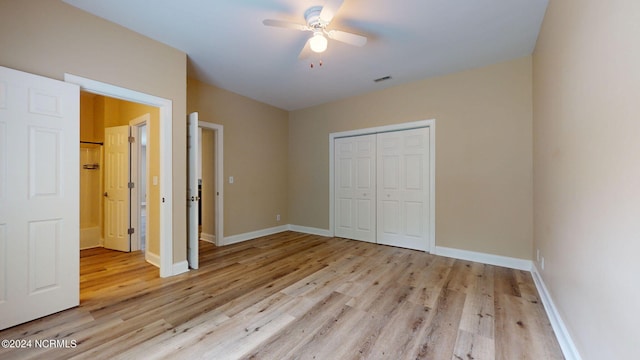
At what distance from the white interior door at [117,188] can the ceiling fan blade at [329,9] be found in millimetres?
3661

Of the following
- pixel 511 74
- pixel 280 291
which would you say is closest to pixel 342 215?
pixel 280 291

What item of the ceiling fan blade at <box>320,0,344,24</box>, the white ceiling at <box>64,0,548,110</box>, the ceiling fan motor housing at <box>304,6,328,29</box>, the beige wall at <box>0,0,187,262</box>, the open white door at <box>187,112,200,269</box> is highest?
the white ceiling at <box>64,0,548,110</box>

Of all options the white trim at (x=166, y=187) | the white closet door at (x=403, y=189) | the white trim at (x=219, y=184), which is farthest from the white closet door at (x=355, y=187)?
the white trim at (x=166, y=187)

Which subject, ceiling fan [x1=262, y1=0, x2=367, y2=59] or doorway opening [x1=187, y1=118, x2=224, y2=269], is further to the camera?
doorway opening [x1=187, y1=118, x2=224, y2=269]

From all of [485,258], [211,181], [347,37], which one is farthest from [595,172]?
[211,181]

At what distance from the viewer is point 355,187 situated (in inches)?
183

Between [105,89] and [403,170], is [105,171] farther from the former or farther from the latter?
[403,170]

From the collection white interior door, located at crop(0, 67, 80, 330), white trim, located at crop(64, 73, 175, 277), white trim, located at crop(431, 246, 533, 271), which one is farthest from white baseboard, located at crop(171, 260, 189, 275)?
white trim, located at crop(431, 246, 533, 271)

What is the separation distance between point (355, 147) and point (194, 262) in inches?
127

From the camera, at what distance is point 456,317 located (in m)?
2.04

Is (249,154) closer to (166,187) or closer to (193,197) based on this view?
(193,197)

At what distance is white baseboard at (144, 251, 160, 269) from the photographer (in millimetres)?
3260

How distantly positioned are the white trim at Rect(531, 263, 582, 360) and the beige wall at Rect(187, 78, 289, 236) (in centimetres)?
423

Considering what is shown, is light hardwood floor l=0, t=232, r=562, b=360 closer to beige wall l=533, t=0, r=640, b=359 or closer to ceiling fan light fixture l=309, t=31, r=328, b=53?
beige wall l=533, t=0, r=640, b=359
